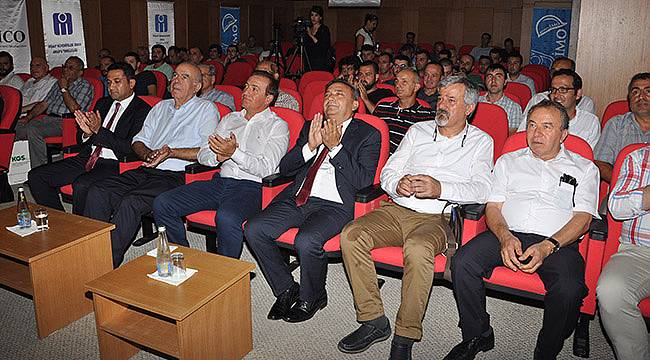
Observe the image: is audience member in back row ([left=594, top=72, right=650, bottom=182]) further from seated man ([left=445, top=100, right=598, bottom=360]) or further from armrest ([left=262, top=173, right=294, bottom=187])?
armrest ([left=262, top=173, right=294, bottom=187])

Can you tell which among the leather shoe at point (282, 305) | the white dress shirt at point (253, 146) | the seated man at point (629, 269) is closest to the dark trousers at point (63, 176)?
the white dress shirt at point (253, 146)

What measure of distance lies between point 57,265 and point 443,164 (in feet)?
7.00

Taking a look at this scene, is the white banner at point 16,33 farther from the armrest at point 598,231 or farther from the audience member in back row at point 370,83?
the armrest at point 598,231

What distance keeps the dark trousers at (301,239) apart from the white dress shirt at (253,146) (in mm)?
339

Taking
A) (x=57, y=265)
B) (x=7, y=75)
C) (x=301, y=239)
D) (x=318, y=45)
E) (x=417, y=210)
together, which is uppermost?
(x=318, y=45)

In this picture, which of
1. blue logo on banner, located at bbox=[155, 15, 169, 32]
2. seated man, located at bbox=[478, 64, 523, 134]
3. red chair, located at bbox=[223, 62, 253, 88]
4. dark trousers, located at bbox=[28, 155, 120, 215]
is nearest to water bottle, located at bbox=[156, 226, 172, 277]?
dark trousers, located at bbox=[28, 155, 120, 215]

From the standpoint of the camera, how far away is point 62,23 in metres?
10.2

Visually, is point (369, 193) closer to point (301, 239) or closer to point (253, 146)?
point (301, 239)

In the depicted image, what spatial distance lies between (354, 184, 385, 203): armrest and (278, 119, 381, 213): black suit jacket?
1.6 inches

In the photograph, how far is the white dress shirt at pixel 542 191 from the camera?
2.69 meters

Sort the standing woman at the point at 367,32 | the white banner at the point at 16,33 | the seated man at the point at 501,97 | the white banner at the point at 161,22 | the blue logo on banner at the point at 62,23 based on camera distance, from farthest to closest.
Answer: the white banner at the point at 161,22, the blue logo on banner at the point at 62,23, the white banner at the point at 16,33, the standing woman at the point at 367,32, the seated man at the point at 501,97

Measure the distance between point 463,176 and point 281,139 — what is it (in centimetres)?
118

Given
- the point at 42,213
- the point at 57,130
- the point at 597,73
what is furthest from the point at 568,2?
the point at 42,213

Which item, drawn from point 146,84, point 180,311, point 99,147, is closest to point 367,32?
point 146,84
